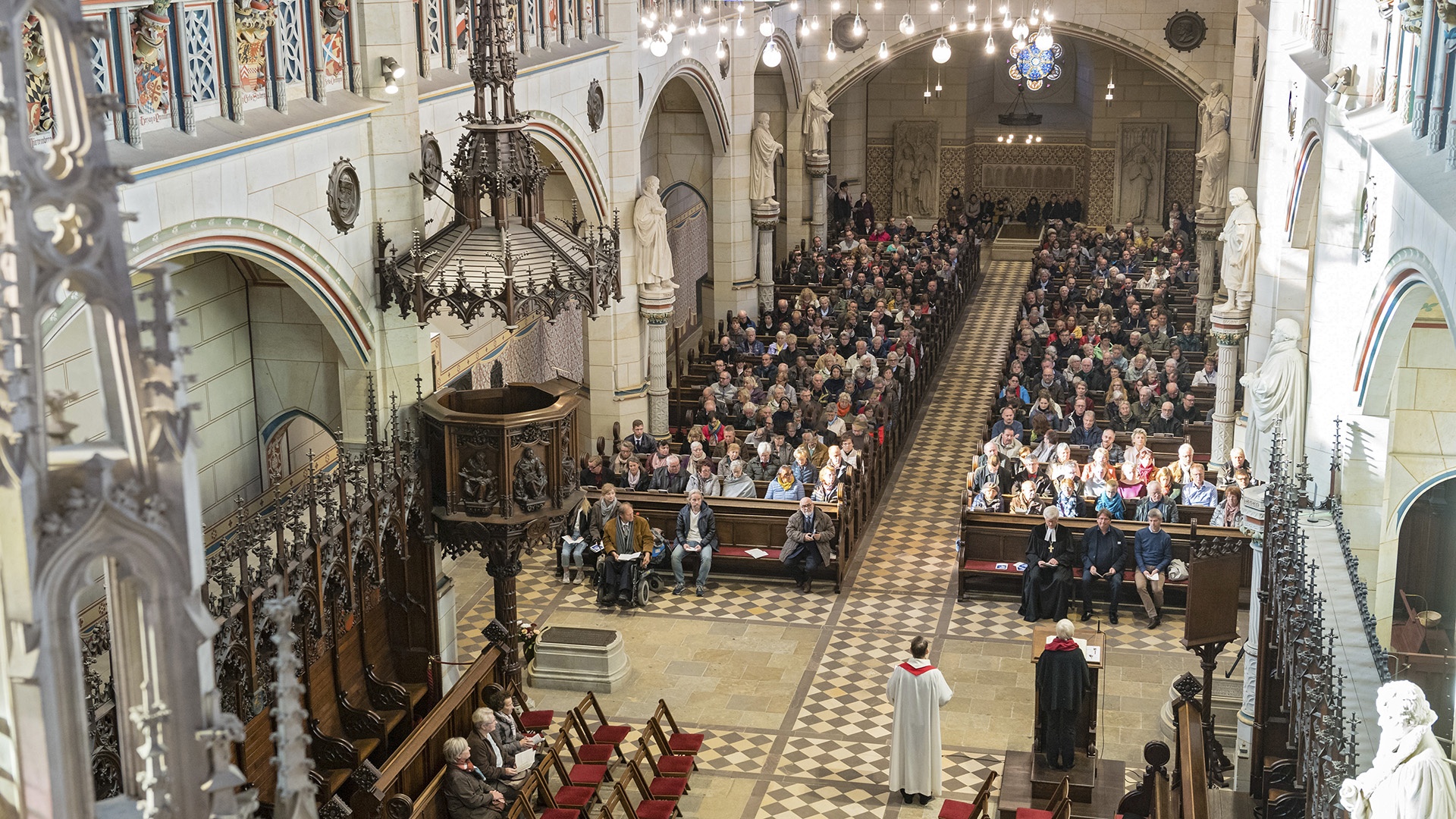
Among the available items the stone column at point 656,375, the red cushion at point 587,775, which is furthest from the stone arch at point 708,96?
the red cushion at point 587,775

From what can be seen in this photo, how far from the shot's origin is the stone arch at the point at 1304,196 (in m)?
12.5

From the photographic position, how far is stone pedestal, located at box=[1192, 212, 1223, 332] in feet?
73.5

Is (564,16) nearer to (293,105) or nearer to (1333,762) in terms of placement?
(293,105)

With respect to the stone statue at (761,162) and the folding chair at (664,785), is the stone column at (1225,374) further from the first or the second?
the folding chair at (664,785)

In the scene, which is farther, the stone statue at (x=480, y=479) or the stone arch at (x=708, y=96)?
the stone arch at (x=708, y=96)

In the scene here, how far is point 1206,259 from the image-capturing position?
2267 cm

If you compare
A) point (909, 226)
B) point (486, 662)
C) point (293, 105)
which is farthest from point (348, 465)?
point (909, 226)

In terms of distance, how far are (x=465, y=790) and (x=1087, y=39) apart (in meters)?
20.8

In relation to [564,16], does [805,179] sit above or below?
below

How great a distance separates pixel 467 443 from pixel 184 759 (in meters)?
9.47

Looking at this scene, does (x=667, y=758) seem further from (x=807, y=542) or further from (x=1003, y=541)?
(x=1003, y=541)

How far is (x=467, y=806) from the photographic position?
9.49 m

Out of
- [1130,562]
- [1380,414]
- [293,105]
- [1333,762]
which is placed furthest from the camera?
[1130,562]

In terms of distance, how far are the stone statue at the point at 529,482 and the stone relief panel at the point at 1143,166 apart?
23960 mm
